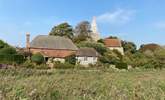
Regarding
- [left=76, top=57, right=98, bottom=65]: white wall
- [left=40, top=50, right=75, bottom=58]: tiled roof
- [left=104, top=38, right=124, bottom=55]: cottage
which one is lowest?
[left=76, top=57, right=98, bottom=65]: white wall

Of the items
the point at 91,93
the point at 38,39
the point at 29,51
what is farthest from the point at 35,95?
the point at 38,39

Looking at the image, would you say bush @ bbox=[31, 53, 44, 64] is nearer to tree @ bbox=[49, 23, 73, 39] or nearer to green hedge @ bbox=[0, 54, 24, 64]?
green hedge @ bbox=[0, 54, 24, 64]

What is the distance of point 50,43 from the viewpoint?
6156cm

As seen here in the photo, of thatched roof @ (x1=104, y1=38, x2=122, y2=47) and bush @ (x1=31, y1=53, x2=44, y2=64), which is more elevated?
thatched roof @ (x1=104, y1=38, x2=122, y2=47)

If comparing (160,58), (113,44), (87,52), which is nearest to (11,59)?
(87,52)

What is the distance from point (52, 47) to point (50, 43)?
1304mm

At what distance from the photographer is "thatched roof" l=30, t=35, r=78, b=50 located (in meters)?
59.3

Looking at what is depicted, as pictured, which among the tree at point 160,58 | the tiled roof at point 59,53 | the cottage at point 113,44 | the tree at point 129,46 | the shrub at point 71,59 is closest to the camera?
the tree at point 160,58

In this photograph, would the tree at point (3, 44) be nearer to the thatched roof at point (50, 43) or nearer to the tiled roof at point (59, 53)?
the thatched roof at point (50, 43)

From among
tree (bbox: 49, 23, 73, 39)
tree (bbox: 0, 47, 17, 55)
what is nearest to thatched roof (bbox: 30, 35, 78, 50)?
tree (bbox: 0, 47, 17, 55)

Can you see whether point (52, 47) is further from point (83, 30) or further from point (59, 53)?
point (83, 30)

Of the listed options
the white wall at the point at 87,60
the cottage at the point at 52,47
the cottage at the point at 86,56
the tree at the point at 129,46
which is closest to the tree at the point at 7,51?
the cottage at the point at 52,47

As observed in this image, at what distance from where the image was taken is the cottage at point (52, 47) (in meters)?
58.2

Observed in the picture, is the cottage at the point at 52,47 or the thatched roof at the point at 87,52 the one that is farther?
the thatched roof at the point at 87,52
